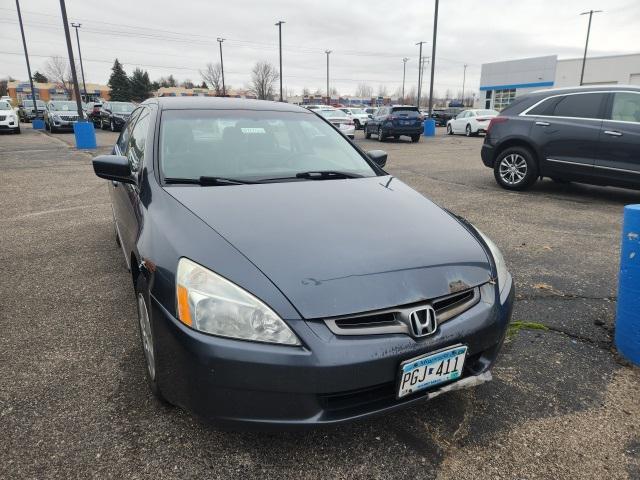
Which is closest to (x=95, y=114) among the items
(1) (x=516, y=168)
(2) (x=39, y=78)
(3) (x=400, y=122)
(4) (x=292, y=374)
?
(3) (x=400, y=122)

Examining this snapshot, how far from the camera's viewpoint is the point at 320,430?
175 centimetres

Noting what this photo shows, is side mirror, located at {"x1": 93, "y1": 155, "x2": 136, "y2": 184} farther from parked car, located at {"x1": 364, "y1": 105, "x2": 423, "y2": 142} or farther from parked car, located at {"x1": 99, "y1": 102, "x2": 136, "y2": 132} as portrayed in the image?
parked car, located at {"x1": 99, "y1": 102, "x2": 136, "y2": 132}

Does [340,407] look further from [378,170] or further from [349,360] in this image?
[378,170]

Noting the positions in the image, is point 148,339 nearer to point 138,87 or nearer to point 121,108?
point 121,108

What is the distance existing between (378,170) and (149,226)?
1667 millimetres

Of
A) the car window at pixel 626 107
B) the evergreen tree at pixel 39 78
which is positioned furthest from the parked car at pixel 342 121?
the evergreen tree at pixel 39 78

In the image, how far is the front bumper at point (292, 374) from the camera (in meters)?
1.64

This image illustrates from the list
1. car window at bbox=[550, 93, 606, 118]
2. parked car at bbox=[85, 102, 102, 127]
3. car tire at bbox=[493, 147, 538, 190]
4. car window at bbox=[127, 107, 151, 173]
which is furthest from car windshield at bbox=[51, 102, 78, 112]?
car window at bbox=[550, 93, 606, 118]

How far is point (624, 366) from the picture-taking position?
2.65 m

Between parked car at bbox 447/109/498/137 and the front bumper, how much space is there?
23571 millimetres

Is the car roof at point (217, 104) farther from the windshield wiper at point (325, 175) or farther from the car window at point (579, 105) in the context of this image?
the car window at point (579, 105)

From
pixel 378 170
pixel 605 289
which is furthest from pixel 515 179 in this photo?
pixel 378 170

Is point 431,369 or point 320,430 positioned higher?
point 431,369

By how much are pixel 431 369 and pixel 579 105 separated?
6.72m
